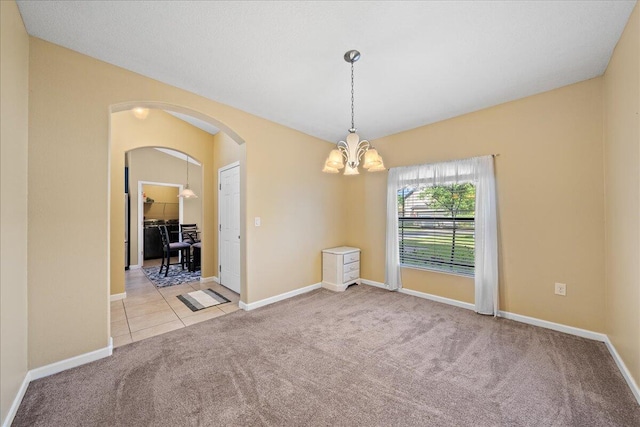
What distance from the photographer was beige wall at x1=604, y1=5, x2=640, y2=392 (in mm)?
1722

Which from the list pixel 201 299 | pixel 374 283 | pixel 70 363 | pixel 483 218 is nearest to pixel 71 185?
pixel 70 363

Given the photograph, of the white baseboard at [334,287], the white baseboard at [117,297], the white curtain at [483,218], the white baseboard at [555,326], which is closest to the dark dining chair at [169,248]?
the white baseboard at [117,297]

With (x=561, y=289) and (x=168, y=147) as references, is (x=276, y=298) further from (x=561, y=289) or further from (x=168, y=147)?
(x=561, y=289)

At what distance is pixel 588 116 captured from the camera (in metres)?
2.49

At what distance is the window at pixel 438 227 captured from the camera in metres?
3.32

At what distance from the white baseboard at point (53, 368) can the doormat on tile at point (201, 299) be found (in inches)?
46.8

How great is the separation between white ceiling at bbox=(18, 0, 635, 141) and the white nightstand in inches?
95.7

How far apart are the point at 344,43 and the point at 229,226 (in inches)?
131

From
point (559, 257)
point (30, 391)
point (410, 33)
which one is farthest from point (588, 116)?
point (30, 391)

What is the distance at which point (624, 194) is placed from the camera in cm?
194

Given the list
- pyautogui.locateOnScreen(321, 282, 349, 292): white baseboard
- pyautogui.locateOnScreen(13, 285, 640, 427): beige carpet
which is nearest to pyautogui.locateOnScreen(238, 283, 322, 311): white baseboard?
pyautogui.locateOnScreen(321, 282, 349, 292): white baseboard

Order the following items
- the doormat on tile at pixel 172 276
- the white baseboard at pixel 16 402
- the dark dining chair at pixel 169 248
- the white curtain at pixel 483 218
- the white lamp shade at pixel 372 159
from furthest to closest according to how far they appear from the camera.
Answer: the dark dining chair at pixel 169 248 < the doormat on tile at pixel 172 276 < the white curtain at pixel 483 218 < the white lamp shade at pixel 372 159 < the white baseboard at pixel 16 402

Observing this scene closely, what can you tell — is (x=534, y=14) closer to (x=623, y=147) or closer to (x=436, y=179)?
(x=623, y=147)

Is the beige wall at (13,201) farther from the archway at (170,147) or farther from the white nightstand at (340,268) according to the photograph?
the white nightstand at (340,268)
